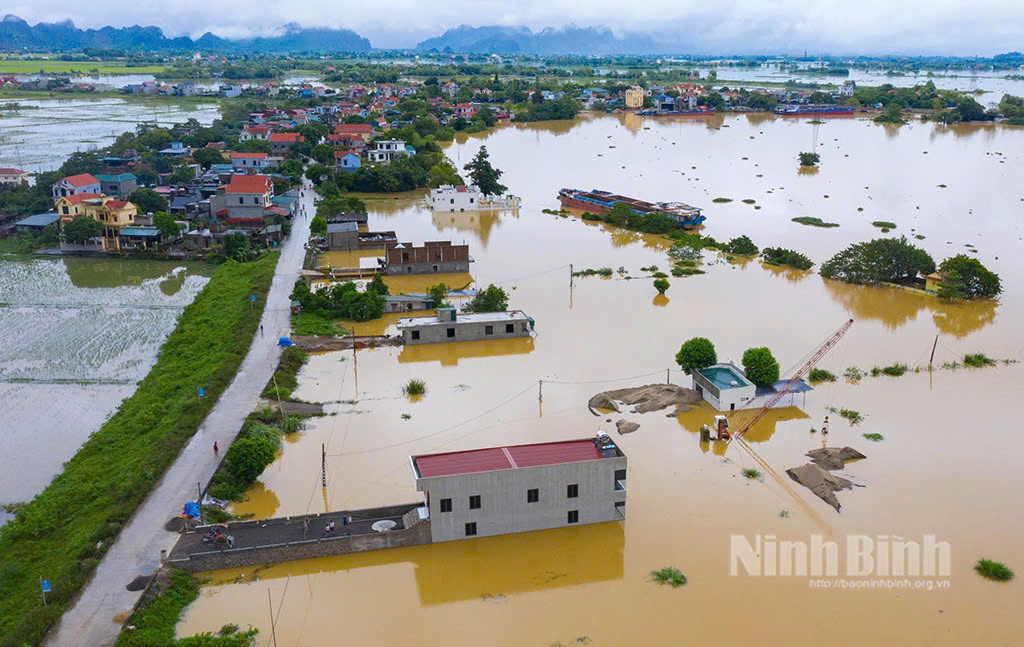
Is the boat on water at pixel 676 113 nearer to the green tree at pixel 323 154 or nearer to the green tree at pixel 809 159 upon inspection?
the green tree at pixel 809 159

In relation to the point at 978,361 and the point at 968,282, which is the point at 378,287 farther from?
the point at 968,282

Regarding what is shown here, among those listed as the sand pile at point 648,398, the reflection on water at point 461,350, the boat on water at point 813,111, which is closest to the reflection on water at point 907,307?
the sand pile at point 648,398

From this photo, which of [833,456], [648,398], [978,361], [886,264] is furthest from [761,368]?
[886,264]

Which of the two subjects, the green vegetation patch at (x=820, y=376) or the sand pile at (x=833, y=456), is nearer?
the sand pile at (x=833, y=456)

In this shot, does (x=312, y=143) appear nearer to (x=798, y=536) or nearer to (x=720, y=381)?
(x=720, y=381)

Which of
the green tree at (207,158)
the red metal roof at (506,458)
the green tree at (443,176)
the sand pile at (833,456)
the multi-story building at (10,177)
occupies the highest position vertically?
the green tree at (207,158)

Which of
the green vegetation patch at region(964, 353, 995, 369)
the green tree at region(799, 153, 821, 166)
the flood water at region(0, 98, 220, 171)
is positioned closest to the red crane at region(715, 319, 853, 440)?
the green vegetation patch at region(964, 353, 995, 369)

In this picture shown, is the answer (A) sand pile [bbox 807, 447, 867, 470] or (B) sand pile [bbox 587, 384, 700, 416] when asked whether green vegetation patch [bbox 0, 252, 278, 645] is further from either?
(A) sand pile [bbox 807, 447, 867, 470]

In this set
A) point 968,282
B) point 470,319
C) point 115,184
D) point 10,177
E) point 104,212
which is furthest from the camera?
point 10,177
